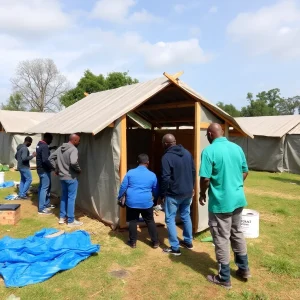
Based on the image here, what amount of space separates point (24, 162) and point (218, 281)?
279 inches

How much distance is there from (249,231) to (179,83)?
11.4ft

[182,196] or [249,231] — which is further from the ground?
[182,196]

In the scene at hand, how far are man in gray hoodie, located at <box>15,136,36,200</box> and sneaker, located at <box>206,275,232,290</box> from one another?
20.9 ft

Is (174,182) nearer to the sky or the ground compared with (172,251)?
nearer to the sky

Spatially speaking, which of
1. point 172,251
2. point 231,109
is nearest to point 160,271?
point 172,251

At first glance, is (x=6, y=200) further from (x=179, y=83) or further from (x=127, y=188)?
(x=179, y=83)

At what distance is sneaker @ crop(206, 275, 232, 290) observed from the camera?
445 centimetres

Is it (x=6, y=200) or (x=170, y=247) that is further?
(x=6, y=200)

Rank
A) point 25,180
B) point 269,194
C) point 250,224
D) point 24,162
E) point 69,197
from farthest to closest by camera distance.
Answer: point 269,194, point 25,180, point 24,162, point 69,197, point 250,224

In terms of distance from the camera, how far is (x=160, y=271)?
16.5ft

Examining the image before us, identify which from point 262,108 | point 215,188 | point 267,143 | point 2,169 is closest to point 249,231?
point 215,188

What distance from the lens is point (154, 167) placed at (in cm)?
1105

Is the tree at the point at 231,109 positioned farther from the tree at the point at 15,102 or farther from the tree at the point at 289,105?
the tree at the point at 15,102

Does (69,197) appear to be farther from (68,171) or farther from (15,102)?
(15,102)
